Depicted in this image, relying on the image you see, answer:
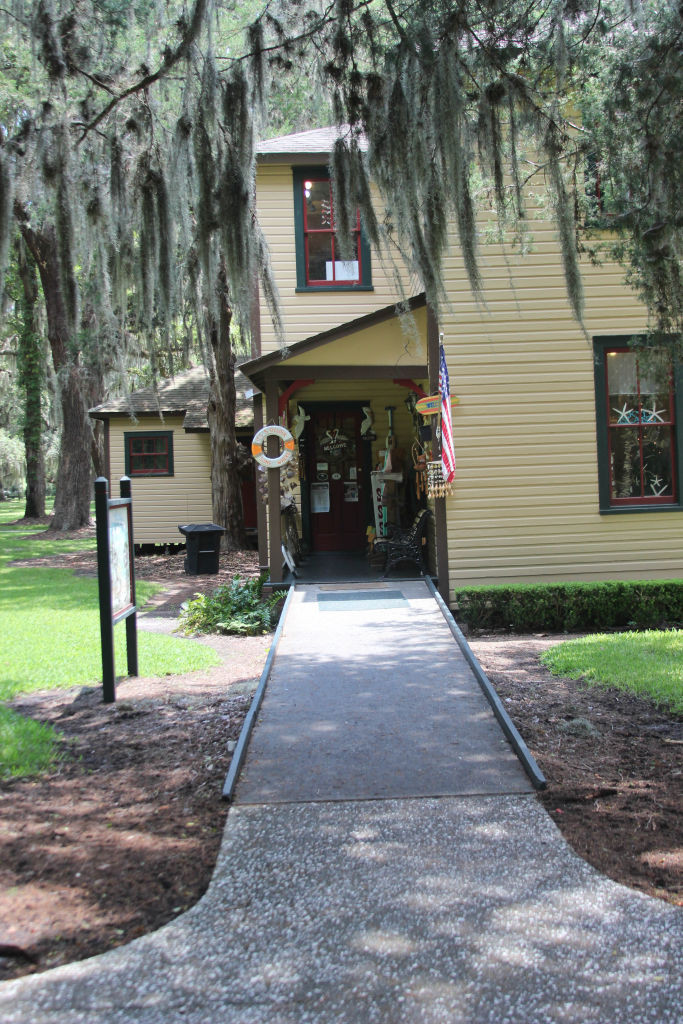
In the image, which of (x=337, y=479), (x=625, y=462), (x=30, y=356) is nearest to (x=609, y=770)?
(x=625, y=462)

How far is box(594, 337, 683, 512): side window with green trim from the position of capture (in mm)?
10586

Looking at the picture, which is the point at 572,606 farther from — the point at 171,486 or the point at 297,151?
the point at 171,486

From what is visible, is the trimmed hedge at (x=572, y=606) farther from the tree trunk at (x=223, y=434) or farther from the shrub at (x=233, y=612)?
the tree trunk at (x=223, y=434)

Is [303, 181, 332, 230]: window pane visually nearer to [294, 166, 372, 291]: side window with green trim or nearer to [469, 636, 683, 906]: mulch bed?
[294, 166, 372, 291]: side window with green trim

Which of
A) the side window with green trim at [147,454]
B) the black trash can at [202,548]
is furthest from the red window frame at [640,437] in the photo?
the side window with green trim at [147,454]

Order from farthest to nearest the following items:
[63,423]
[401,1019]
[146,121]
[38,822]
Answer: [63,423] < [146,121] < [38,822] < [401,1019]

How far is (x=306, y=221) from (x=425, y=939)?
11.1m

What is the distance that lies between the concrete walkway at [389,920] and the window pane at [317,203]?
30.5 ft

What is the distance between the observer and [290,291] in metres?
12.6

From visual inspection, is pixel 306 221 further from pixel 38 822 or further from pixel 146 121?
pixel 38 822

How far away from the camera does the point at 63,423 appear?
73.9 feet

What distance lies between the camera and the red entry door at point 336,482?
1450 cm

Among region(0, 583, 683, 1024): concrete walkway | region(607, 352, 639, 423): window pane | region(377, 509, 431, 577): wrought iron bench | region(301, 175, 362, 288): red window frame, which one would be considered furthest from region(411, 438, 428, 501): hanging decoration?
region(0, 583, 683, 1024): concrete walkway

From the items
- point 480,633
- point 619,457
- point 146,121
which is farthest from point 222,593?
point 146,121
